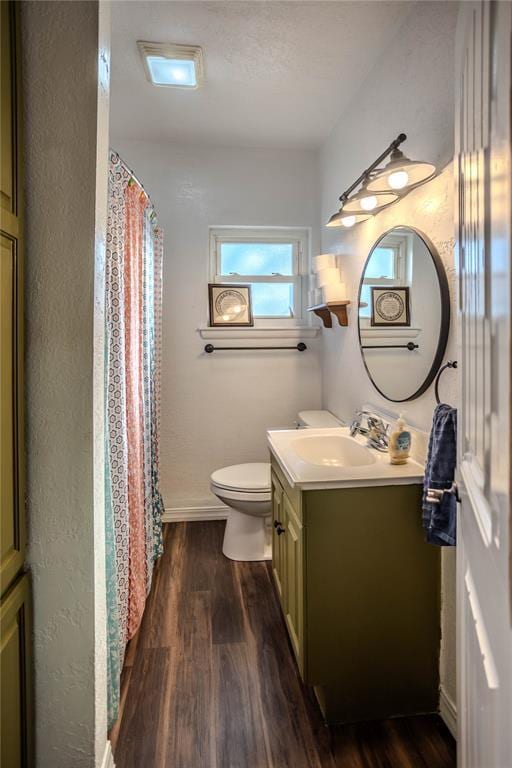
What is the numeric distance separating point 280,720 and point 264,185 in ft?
9.59

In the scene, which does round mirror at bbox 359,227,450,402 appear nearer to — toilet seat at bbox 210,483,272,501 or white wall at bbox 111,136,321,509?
toilet seat at bbox 210,483,272,501

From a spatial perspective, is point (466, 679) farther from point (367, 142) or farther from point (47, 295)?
point (367, 142)

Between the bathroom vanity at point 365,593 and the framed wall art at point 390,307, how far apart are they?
63cm

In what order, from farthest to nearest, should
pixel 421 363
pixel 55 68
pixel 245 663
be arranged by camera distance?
pixel 245 663, pixel 421 363, pixel 55 68

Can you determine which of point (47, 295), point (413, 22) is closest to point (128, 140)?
point (413, 22)

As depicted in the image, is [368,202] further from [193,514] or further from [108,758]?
[193,514]

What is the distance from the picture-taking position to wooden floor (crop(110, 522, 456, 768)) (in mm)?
1340

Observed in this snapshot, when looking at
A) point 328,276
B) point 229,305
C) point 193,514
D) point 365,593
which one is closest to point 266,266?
point 229,305

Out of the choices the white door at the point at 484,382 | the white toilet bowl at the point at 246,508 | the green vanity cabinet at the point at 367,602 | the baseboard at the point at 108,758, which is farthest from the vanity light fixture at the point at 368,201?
the baseboard at the point at 108,758

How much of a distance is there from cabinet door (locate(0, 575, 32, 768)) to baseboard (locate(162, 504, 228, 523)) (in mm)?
1909

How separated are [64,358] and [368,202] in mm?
1390

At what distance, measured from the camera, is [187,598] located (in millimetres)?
2164

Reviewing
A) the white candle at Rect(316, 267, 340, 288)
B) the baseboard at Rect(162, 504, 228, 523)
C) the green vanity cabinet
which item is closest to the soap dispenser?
the green vanity cabinet

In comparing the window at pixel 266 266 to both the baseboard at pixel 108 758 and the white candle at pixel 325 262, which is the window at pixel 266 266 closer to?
the white candle at pixel 325 262
